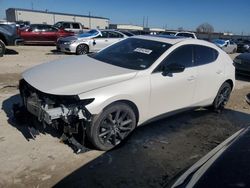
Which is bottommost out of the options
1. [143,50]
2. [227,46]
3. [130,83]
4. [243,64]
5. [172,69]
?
[227,46]

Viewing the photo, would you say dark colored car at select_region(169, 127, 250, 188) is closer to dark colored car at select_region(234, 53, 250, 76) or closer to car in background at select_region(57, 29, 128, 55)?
dark colored car at select_region(234, 53, 250, 76)

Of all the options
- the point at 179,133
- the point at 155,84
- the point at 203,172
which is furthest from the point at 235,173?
the point at 179,133

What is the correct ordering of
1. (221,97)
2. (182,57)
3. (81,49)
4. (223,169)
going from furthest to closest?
(81,49) < (221,97) < (182,57) < (223,169)

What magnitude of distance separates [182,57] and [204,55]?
29.7 inches

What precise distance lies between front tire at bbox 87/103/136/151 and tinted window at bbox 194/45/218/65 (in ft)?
6.20

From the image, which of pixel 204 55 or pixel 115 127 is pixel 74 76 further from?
pixel 204 55

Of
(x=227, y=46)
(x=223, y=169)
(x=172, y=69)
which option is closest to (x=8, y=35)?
(x=172, y=69)

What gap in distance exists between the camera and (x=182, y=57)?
17.6 ft

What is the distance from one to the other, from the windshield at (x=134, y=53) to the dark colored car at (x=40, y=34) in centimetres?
1689

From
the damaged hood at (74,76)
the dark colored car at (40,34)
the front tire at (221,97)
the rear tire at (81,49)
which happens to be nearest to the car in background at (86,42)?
the rear tire at (81,49)

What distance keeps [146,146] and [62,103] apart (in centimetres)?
151

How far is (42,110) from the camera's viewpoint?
4.05 m

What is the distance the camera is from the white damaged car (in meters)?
4.08

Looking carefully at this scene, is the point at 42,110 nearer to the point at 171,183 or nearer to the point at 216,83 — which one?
the point at 171,183
